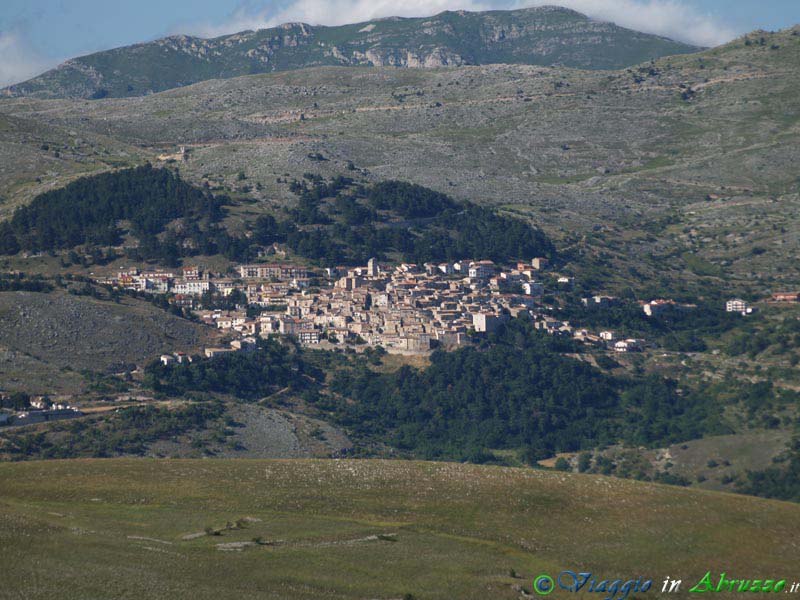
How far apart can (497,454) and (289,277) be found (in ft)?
149

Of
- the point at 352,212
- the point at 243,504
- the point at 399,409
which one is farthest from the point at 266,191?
the point at 243,504

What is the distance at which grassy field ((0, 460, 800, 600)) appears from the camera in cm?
3198

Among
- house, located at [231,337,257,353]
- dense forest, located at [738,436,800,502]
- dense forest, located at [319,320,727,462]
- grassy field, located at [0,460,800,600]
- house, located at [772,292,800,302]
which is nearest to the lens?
grassy field, located at [0,460,800,600]

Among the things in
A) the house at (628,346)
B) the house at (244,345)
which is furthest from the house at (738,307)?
the house at (244,345)

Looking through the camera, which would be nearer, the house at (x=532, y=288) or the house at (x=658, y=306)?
the house at (x=658, y=306)

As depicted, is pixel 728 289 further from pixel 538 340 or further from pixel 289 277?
pixel 289 277

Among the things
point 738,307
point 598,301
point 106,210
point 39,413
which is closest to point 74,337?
point 39,413

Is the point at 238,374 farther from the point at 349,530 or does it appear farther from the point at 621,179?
the point at 621,179

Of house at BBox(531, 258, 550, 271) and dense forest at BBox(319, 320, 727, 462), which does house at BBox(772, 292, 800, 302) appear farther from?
dense forest at BBox(319, 320, 727, 462)

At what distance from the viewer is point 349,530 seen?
3834cm

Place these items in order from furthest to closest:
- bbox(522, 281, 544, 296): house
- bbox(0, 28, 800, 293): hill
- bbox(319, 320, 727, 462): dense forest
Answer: bbox(0, 28, 800, 293): hill < bbox(522, 281, 544, 296): house < bbox(319, 320, 727, 462): dense forest

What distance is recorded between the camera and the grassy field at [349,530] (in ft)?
105

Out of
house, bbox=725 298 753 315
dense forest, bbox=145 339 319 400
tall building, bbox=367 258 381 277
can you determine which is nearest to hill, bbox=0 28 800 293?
house, bbox=725 298 753 315

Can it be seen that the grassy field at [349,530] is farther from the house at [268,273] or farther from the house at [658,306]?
the house at [268,273]
